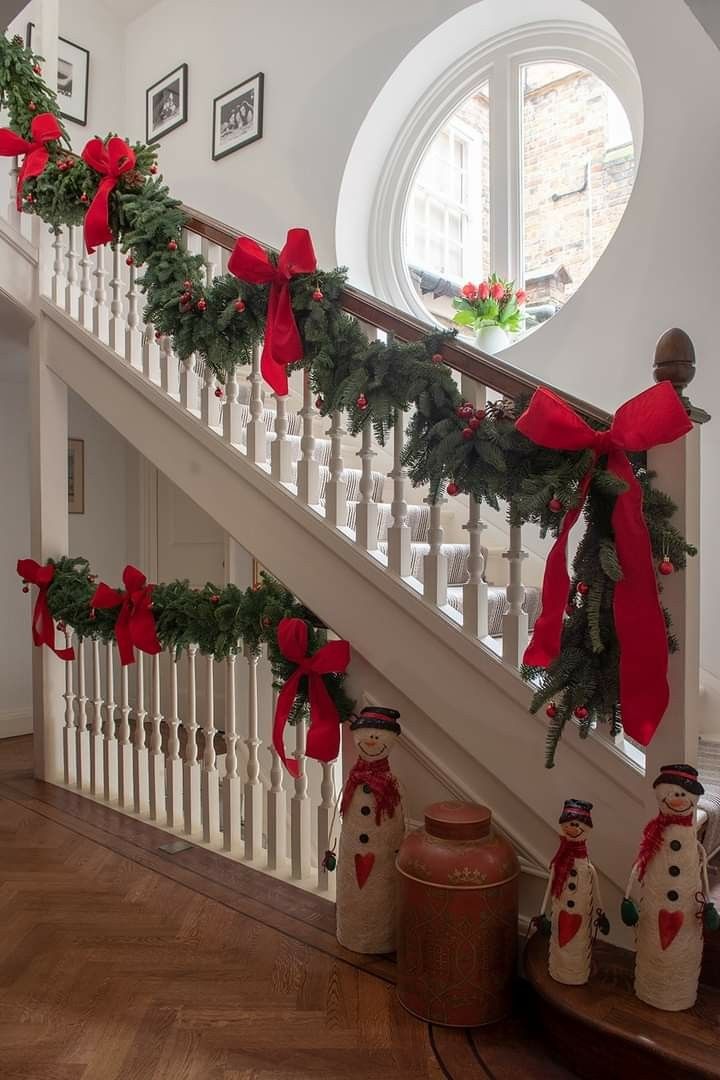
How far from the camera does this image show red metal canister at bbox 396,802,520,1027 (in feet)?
5.44

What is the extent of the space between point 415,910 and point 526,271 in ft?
9.15

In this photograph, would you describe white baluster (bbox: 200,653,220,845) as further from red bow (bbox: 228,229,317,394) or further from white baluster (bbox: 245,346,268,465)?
red bow (bbox: 228,229,317,394)

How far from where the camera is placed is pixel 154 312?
2.49 m

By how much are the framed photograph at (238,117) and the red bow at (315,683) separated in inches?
130

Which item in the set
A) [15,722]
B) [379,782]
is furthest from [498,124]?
[15,722]

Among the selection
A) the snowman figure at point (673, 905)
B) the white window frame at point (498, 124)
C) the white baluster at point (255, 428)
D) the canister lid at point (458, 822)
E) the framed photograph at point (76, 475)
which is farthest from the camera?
the framed photograph at point (76, 475)

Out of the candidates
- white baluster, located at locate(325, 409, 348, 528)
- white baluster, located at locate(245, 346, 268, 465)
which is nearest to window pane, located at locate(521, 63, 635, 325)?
white baluster, located at locate(245, 346, 268, 465)

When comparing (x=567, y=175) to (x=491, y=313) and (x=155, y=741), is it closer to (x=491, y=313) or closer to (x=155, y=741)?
(x=491, y=313)

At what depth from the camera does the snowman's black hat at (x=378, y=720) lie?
1939 mm

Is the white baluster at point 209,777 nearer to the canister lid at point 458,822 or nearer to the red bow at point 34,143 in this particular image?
the canister lid at point 458,822

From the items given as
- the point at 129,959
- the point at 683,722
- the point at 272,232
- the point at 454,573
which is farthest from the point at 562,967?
the point at 272,232

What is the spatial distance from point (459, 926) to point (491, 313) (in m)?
2.48

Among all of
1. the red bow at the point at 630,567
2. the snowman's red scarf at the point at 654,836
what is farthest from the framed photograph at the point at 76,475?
the snowman's red scarf at the point at 654,836

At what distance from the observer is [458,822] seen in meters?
1.72
